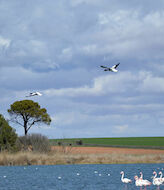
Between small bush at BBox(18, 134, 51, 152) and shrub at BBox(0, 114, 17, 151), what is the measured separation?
9.83 ft

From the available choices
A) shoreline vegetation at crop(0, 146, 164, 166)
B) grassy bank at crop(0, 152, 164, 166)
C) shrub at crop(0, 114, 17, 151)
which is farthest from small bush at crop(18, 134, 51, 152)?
grassy bank at crop(0, 152, 164, 166)

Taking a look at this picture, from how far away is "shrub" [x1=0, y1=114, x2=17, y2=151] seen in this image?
2672 inches

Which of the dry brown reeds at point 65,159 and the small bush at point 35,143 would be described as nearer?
the dry brown reeds at point 65,159

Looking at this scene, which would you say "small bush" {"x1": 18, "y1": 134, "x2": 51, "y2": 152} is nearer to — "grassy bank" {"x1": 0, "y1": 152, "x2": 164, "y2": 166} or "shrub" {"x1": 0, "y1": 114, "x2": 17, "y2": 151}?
"shrub" {"x1": 0, "y1": 114, "x2": 17, "y2": 151}

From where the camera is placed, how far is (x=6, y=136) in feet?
224

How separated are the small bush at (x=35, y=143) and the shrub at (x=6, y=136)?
300 cm

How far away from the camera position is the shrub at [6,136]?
6788 centimetres

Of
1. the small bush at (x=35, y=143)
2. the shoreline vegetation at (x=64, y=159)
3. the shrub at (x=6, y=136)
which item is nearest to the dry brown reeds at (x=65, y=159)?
the shoreline vegetation at (x=64, y=159)

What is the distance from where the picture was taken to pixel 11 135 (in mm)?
68875

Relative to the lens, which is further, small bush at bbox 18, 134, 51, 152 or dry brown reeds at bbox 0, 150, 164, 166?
small bush at bbox 18, 134, 51, 152

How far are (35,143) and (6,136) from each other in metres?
5.71

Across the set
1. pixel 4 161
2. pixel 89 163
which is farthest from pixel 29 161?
pixel 89 163

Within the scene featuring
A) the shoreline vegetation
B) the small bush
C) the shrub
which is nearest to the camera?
the shoreline vegetation

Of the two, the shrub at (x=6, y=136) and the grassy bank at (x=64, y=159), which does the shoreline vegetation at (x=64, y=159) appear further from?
the shrub at (x=6, y=136)
